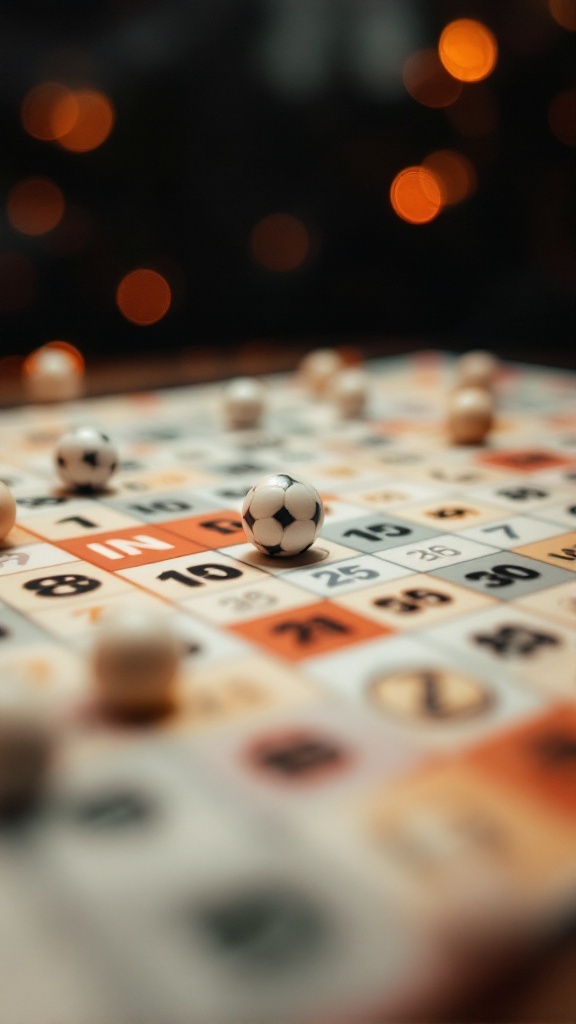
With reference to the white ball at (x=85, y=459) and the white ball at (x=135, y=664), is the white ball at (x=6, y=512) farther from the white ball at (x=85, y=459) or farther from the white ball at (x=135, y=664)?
the white ball at (x=135, y=664)

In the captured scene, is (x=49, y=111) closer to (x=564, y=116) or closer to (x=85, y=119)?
(x=85, y=119)

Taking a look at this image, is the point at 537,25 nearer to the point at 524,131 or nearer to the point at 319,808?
the point at 524,131

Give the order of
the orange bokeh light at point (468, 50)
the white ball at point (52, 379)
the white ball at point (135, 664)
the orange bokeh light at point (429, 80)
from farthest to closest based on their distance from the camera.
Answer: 1. the orange bokeh light at point (429, 80)
2. the orange bokeh light at point (468, 50)
3. the white ball at point (52, 379)
4. the white ball at point (135, 664)

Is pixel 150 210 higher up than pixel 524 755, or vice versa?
pixel 150 210

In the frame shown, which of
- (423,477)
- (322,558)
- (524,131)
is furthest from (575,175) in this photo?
(322,558)

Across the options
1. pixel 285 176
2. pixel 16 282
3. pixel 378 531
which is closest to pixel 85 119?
pixel 16 282

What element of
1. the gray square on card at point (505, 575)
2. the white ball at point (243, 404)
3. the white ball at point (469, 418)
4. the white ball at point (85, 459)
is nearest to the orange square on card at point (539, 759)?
the gray square on card at point (505, 575)
